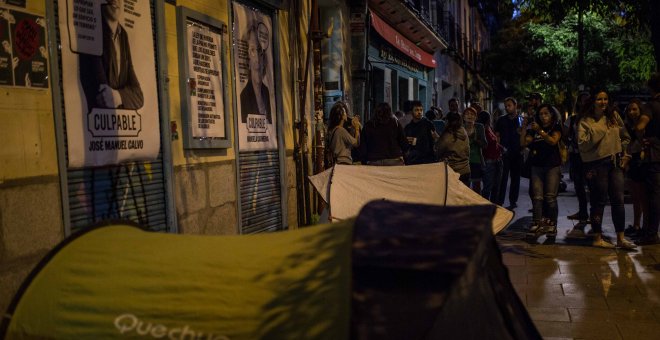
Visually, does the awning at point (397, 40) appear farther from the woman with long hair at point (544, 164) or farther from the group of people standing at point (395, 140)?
the woman with long hair at point (544, 164)

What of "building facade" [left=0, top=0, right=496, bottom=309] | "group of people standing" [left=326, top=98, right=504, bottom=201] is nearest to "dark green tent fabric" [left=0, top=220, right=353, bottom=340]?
"building facade" [left=0, top=0, right=496, bottom=309]

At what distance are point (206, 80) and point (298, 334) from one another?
4.96 m

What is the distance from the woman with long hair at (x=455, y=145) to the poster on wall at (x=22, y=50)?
5406mm

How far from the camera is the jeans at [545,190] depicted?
8.08 meters

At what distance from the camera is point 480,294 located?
2.46 m

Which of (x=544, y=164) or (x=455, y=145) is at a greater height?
(x=455, y=145)

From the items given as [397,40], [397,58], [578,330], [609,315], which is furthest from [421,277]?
[397,58]

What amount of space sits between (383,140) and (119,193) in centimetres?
407

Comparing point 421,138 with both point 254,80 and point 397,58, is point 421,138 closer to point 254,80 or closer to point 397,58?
point 254,80

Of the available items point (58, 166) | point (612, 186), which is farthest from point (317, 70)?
point (58, 166)

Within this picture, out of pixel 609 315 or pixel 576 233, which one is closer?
pixel 609 315

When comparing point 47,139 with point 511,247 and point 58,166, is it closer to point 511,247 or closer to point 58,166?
point 58,166

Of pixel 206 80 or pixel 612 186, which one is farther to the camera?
pixel 612 186

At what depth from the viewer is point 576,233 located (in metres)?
8.79
